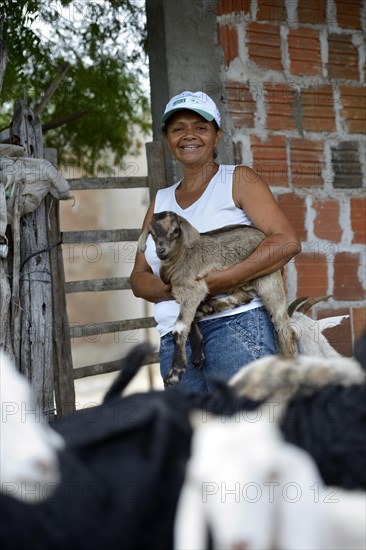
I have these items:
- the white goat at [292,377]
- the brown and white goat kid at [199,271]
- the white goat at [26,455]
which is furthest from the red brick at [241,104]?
the white goat at [26,455]

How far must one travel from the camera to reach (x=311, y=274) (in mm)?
4434

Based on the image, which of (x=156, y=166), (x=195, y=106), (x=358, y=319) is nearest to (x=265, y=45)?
(x=156, y=166)

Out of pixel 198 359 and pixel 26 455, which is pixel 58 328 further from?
pixel 26 455

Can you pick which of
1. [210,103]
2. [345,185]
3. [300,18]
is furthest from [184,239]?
[300,18]

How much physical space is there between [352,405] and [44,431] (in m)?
0.31

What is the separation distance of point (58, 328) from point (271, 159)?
1568 mm

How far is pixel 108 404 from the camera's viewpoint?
2.96ft

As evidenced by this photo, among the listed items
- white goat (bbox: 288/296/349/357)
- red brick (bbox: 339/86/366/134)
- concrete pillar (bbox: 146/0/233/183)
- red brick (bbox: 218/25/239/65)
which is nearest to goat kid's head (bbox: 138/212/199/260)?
white goat (bbox: 288/296/349/357)

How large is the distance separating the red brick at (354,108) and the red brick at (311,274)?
80cm

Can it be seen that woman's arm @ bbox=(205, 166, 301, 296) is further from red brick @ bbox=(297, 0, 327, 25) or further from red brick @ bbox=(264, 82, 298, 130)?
red brick @ bbox=(297, 0, 327, 25)

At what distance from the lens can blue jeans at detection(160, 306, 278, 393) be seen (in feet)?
9.73

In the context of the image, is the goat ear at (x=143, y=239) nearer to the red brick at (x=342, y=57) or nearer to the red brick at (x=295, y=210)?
the red brick at (x=295, y=210)

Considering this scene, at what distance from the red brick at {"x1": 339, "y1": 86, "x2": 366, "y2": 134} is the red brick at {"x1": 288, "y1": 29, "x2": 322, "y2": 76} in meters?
0.21

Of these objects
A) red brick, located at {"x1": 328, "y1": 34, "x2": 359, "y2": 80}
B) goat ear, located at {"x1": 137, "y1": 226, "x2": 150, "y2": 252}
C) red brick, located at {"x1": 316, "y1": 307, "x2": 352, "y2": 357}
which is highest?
red brick, located at {"x1": 328, "y1": 34, "x2": 359, "y2": 80}
